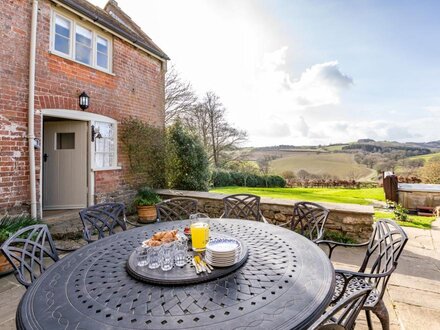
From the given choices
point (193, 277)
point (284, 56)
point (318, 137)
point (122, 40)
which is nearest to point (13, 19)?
point (122, 40)

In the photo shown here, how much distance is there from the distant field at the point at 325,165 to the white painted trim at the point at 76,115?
14.6 meters

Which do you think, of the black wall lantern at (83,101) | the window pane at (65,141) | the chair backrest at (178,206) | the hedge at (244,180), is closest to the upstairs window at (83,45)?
the black wall lantern at (83,101)

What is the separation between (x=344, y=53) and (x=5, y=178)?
28.8ft

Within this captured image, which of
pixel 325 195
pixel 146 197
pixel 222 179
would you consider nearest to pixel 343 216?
pixel 146 197

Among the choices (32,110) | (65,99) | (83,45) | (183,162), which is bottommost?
(183,162)

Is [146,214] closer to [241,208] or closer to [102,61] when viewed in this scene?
[241,208]

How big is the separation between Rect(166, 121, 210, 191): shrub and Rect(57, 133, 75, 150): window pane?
7.93ft

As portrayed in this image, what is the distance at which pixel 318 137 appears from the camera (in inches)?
810

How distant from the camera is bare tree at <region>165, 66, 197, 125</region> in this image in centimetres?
1525

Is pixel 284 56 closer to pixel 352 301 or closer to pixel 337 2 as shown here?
pixel 337 2

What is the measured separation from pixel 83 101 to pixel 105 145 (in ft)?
3.89

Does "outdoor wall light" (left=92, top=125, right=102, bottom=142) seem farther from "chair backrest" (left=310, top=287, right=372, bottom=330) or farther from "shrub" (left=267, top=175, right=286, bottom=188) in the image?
"shrub" (left=267, top=175, right=286, bottom=188)

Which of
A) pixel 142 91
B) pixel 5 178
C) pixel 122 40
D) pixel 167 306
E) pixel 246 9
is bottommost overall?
pixel 167 306

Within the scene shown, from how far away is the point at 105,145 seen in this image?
6.08m
